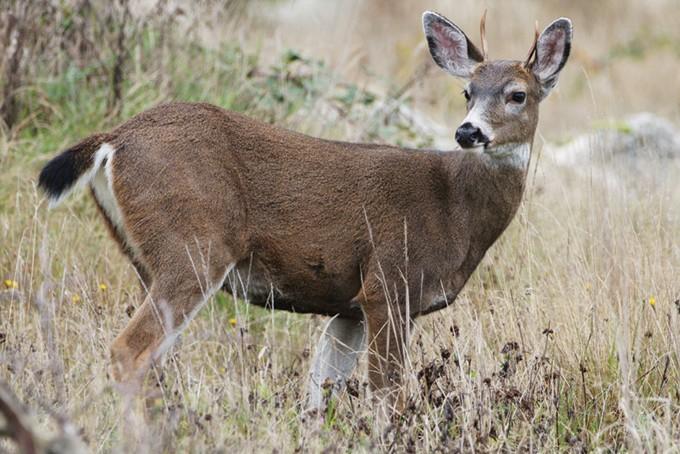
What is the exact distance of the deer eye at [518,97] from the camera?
569cm

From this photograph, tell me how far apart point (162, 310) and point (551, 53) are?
2.31m

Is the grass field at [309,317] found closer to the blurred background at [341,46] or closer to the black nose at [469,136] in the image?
the blurred background at [341,46]

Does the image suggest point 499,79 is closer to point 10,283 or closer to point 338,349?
point 338,349

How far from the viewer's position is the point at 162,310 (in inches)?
194

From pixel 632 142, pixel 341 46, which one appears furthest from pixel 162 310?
pixel 341 46

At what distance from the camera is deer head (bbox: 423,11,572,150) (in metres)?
5.58

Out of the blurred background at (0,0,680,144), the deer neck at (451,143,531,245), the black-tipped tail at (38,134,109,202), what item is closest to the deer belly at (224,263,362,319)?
the deer neck at (451,143,531,245)

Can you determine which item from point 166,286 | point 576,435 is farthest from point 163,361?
point 576,435

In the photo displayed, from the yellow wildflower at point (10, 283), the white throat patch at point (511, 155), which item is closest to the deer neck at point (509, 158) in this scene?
the white throat patch at point (511, 155)

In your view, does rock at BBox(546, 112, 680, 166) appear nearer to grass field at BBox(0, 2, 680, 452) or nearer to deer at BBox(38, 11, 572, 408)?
grass field at BBox(0, 2, 680, 452)

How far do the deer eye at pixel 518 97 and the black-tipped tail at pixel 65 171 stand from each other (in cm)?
192

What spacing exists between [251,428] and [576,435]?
55.8 inches

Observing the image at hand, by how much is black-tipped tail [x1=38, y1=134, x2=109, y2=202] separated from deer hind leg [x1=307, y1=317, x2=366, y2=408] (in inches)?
52.0

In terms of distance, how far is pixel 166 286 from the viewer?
16.4 feet
